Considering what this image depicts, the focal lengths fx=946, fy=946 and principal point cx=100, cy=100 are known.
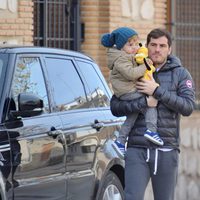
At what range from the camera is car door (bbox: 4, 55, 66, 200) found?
24.2 feet

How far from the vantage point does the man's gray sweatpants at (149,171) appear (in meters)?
7.55

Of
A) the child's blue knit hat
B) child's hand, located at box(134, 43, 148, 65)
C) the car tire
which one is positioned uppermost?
the child's blue knit hat

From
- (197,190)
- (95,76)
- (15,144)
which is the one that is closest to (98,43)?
(197,190)

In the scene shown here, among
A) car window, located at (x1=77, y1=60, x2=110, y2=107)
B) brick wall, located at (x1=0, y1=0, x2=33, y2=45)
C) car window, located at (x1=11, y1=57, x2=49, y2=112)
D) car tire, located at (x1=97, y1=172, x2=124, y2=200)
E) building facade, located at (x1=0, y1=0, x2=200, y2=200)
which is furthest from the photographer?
building facade, located at (x1=0, y1=0, x2=200, y2=200)

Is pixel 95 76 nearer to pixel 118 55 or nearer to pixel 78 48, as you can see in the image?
pixel 118 55

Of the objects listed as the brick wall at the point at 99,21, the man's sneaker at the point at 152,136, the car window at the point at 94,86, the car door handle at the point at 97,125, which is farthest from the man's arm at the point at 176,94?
the brick wall at the point at 99,21

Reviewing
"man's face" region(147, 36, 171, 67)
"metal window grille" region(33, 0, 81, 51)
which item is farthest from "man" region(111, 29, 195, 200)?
"metal window grille" region(33, 0, 81, 51)

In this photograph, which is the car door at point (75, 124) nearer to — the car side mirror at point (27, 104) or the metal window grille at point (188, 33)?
the car side mirror at point (27, 104)

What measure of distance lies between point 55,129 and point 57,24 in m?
5.11

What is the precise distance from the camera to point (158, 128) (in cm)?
751

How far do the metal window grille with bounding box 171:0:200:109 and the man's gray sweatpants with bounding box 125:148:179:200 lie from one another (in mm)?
6741

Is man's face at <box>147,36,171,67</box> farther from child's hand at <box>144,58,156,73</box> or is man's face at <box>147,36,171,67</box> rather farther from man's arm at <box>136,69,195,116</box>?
man's arm at <box>136,69,195,116</box>

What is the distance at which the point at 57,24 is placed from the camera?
1302 cm

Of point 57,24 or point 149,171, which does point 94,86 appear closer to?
point 149,171
